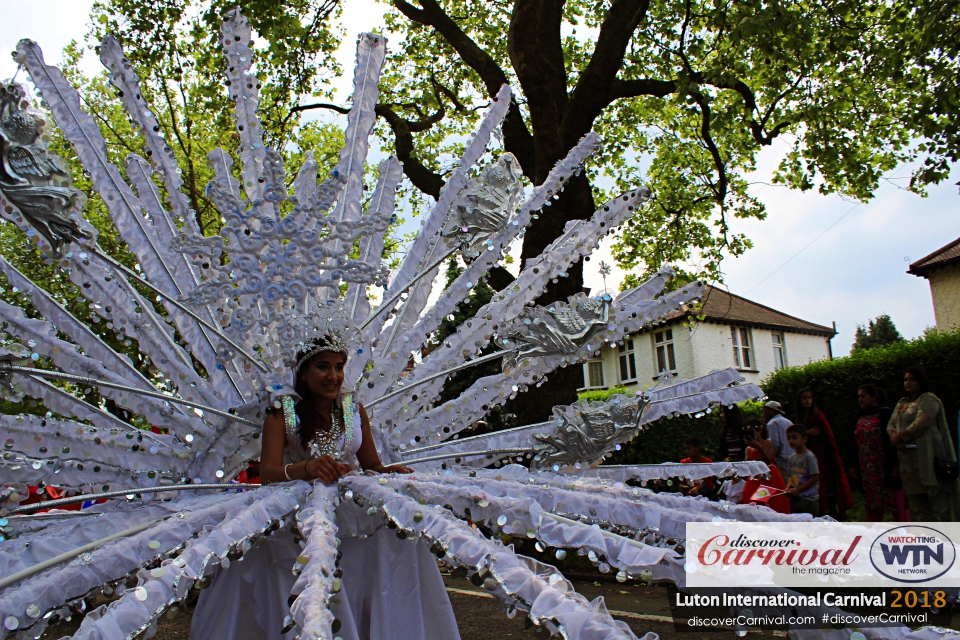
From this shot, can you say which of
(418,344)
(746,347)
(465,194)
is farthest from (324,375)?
(746,347)

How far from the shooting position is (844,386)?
10.6 m

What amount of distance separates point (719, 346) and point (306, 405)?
2208 cm

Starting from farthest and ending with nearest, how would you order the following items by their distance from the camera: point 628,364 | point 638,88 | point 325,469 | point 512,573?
point 628,364, point 638,88, point 325,469, point 512,573

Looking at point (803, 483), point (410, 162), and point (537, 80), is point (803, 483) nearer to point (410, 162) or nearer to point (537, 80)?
point (537, 80)

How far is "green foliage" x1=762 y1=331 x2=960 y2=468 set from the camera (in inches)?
353

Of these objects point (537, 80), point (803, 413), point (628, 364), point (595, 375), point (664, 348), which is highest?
point (537, 80)

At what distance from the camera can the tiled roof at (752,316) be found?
76.8ft

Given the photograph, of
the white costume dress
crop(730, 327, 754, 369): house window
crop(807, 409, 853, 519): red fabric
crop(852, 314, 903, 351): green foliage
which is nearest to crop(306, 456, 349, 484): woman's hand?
the white costume dress

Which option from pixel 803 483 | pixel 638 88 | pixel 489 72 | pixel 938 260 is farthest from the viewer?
pixel 938 260

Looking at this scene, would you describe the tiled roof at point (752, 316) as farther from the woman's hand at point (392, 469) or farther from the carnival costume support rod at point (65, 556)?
the carnival costume support rod at point (65, 556)

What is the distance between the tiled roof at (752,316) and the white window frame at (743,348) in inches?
11.4

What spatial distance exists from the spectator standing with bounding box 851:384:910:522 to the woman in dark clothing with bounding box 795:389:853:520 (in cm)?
20

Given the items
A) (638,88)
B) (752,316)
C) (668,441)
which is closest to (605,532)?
(638,88)

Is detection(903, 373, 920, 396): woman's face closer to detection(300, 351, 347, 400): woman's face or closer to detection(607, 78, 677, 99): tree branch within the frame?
detection(607, 78, 677, 99): tree branch
